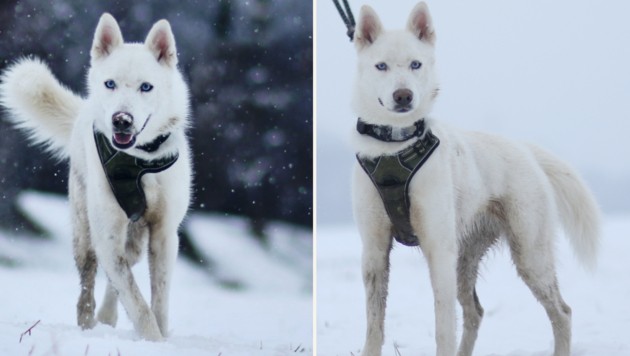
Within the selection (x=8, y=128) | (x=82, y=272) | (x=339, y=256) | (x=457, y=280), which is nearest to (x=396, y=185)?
(x=457, y=280)

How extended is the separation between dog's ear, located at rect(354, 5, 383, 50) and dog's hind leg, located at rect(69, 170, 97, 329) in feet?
4.13

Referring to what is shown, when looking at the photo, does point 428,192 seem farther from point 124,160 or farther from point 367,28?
point 124,160

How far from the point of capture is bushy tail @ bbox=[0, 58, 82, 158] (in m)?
3.24

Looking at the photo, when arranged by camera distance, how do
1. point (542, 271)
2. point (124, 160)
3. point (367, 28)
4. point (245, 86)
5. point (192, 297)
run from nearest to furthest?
point (367, 28) < point (542, 271) < point (124, 160) < point (192, 297) < point (245, 86)

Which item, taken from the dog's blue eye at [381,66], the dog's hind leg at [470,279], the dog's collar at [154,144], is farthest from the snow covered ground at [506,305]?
the dog's collar at [154,144]

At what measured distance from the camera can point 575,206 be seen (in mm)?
3127

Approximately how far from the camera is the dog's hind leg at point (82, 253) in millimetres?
3160

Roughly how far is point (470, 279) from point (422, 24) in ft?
3.20

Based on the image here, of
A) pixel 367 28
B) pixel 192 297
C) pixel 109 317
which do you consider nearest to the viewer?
pixel 367 28

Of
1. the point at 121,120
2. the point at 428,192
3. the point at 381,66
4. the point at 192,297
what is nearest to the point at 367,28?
the point at 381,66

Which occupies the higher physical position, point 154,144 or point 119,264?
point 154,144

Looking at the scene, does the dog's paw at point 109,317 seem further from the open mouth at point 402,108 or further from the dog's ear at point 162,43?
the open mouth at point 402,108

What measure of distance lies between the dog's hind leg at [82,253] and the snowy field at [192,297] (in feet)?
0.13

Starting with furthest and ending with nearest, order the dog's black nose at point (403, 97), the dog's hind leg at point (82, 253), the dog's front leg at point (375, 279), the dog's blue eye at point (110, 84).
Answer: the dog's hind leg at point (82, 253) → the dog's blue eye at point (110, 84) → the dog's front leg at point (375, 279) → the dog's black nose at point (403, 97)
